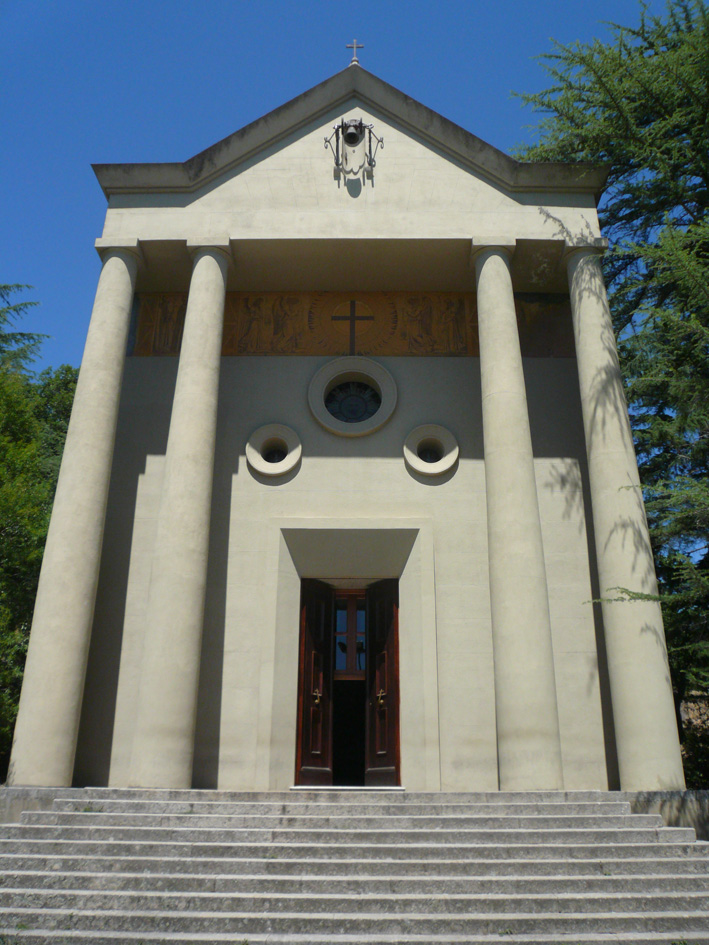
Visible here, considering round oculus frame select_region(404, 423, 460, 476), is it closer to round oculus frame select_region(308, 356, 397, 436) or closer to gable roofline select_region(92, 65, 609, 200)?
round oculus frame select_region(308, 356, 397, 436)

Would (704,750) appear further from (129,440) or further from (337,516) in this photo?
(129,440)

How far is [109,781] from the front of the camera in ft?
37.4

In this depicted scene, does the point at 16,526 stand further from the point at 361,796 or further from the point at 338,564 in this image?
the point at 361,796

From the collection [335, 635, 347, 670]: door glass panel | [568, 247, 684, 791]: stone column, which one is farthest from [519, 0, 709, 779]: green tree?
[335, 635, 347, 670]: door glass panel

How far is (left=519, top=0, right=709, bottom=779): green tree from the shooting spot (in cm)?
992

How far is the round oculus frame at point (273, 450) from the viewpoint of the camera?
43.1 ft

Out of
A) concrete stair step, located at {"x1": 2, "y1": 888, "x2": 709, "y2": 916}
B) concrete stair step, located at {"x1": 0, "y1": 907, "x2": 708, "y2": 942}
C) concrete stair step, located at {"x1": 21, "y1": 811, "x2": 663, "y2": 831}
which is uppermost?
concrete stair step, located at {"x1": 21, "y1": 811, "x2": 663, "y2": 831}

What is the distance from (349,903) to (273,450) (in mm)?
8761

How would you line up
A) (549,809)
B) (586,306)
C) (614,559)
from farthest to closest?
(586,306) < (614,559) < (549,809)

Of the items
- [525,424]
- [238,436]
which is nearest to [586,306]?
[525,424]

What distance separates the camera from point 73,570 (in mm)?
10922

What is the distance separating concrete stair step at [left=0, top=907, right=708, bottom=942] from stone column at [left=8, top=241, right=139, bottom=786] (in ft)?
15.3

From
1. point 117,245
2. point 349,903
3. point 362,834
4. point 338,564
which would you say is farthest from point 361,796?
point 117,245

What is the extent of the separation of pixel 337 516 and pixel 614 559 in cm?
448
